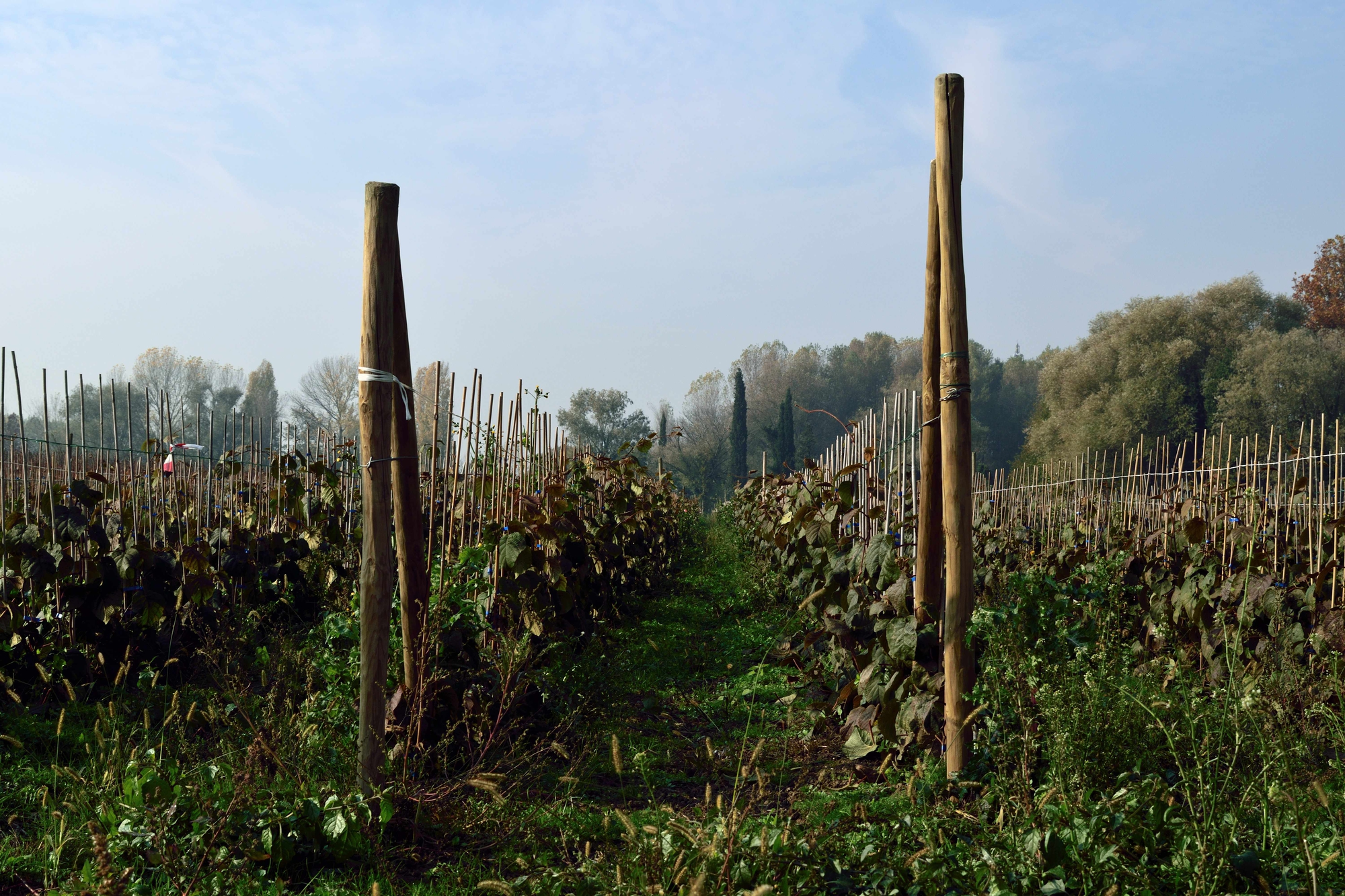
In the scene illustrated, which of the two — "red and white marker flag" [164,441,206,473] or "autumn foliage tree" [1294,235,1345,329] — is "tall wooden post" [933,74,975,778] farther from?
"autumn foliage tree" [1294,235,1345,329]

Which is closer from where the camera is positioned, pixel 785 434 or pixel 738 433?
pixel 785 434

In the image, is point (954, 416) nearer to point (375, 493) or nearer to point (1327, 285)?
point (375, 493)

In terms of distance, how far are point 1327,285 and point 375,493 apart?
4009 centimetres

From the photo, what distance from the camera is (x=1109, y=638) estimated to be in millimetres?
3379

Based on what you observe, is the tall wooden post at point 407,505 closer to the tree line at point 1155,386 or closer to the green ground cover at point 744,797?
the green ground cover at point 744,797

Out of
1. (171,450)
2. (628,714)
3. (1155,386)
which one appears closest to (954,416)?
(628,714)

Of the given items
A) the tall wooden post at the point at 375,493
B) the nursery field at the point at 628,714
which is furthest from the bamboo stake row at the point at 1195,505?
the tall wooden post at the point at 375,493

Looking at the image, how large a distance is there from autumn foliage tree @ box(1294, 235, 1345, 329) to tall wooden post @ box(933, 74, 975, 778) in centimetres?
3644

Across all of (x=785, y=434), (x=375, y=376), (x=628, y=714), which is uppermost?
(x=375, y=376)

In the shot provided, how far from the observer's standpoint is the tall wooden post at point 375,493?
307 cm

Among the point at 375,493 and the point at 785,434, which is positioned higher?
the point at 375,493

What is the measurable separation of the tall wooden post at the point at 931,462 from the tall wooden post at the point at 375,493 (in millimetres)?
2111

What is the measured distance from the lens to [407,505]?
3494 mm

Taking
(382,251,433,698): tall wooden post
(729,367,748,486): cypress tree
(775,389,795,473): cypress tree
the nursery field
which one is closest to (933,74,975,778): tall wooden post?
the nursery field
